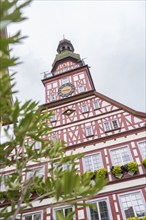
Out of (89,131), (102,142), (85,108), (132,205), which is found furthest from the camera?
(85,108)

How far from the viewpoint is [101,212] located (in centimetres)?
1155

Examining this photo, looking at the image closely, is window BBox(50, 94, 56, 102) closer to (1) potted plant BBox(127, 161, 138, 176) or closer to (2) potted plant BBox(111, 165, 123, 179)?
(2) potted plant BBox(111, 165, 123, 179)

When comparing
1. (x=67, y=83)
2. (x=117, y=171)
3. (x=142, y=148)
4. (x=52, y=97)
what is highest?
(x=67, y=83)

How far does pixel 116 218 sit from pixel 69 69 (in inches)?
539

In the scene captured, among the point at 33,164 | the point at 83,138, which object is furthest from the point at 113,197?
the point at 33,164

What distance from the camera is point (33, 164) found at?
14.5m

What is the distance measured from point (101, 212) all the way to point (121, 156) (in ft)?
10.4

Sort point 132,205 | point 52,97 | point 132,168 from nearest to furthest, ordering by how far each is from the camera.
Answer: point 132,205 → point 132,168 → point 52,97

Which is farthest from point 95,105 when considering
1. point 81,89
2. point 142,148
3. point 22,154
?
point 22,154

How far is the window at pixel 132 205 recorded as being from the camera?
11076 mm

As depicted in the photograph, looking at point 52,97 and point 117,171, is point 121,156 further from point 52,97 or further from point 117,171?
point 52,97

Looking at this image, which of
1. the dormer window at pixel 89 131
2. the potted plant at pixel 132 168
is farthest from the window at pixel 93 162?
the potted plant at pixel 132 168

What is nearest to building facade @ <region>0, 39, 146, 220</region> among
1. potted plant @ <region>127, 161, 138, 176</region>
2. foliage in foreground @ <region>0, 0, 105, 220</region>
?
potted plant @ <region>127, 161, 138, 176</region>

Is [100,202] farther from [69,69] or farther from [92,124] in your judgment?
[69,69]
